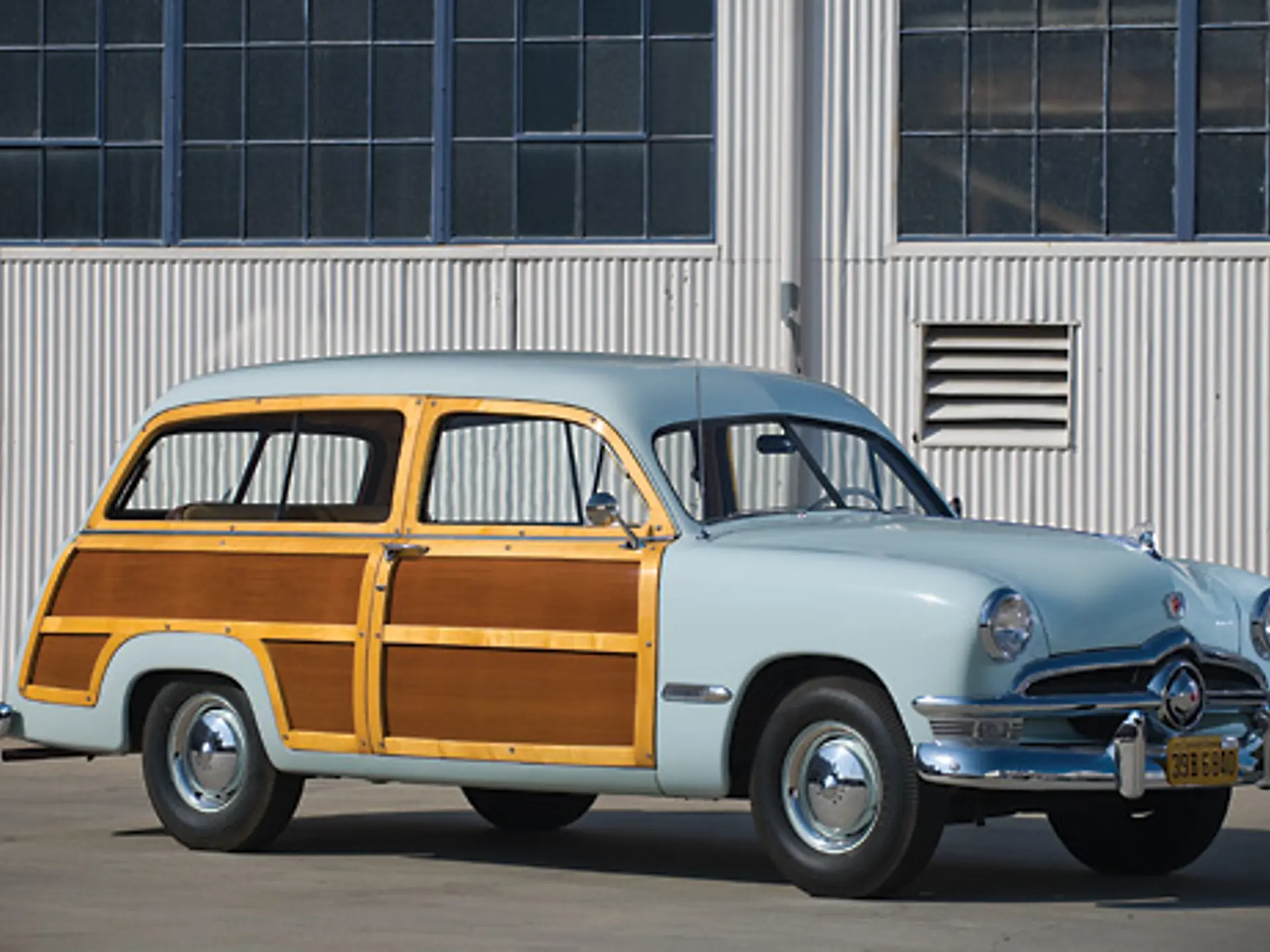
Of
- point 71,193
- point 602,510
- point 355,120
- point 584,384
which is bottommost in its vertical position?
point 602,510

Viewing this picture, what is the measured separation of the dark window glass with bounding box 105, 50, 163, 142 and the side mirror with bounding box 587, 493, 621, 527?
926 centimetres

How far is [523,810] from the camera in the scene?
36.2ft

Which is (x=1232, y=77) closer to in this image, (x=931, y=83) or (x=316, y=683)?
(x=931, y=83)

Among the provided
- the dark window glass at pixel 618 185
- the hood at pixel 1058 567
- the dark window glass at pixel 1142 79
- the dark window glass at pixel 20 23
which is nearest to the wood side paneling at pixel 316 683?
the hood at pixel 1058 567

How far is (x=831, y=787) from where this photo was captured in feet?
28.0

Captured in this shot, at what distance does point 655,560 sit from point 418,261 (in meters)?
8.29

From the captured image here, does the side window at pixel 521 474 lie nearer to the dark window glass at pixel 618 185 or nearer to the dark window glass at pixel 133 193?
the dark window glass at pixel 618 185

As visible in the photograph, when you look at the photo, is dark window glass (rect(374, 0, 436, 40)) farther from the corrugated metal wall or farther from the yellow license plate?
the yellow license plate

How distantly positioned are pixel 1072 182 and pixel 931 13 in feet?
4.38

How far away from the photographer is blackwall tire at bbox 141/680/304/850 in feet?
33.0

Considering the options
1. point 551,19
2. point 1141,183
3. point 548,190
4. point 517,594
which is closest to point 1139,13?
point 1141,183

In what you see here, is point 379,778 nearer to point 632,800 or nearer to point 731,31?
point 632,800

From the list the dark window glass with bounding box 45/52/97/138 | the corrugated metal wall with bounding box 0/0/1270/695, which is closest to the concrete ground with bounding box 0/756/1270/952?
the corrugated metal wall with bounding box 0/0/1270/695

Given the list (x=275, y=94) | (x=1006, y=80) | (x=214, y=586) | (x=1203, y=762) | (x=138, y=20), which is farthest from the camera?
(x=138, y=20)
